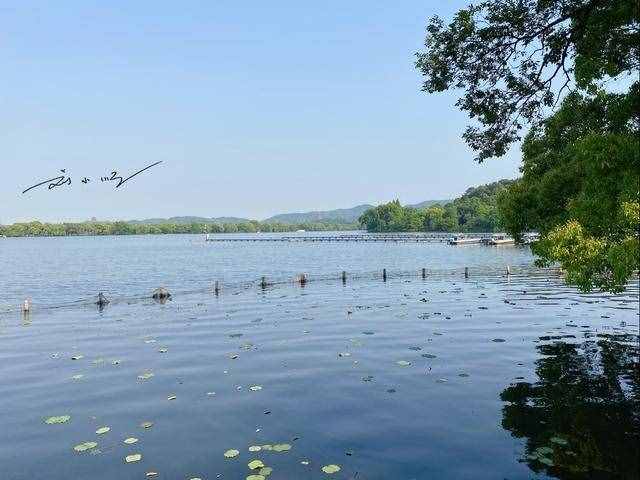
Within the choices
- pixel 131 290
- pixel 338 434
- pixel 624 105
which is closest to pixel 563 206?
pixel 624 105

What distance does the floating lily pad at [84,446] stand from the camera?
1292 cm

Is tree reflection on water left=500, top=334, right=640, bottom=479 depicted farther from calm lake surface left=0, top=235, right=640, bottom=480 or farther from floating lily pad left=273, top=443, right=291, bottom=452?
floating lily pad left=273, top=443, right=291, bottom=452

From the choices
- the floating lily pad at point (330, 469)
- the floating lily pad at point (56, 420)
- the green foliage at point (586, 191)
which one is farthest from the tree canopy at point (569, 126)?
the floating lily pad at point (56, 420)

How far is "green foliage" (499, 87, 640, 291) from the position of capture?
39.3 ft

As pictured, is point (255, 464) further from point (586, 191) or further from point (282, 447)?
point (586, 191)

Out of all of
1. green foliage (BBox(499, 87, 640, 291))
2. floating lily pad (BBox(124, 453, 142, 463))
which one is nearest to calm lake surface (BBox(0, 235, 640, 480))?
floating lily pad (BBox(124, 453, 142, 463))

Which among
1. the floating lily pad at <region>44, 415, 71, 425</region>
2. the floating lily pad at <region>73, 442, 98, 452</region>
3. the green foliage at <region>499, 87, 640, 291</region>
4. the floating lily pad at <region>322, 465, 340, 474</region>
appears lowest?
the floating lily pad at <region>322, 465, 340, 474</region>


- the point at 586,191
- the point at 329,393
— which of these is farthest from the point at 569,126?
the point at 329,393

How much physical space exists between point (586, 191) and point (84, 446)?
15.0 m

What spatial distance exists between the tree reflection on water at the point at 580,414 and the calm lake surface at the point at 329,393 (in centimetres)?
6

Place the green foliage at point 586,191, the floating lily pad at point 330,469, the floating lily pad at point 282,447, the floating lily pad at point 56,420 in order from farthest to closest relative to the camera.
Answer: the floating lily pad at point 56,420
the floating lily pad at point 282,447
the green foliage at point 586,191
the floating lily pad at point 330,469

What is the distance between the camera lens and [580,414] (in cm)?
1473

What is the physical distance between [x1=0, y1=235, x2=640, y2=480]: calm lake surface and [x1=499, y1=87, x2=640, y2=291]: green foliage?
4.44m

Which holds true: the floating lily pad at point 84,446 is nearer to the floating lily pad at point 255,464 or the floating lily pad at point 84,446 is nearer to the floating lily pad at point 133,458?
the floating lily pad at point 133,458
